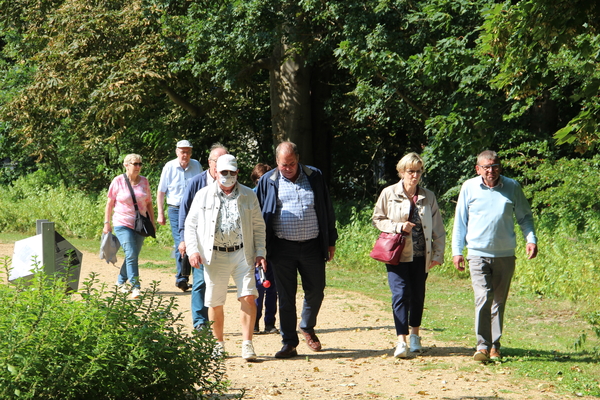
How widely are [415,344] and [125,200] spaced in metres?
4.59

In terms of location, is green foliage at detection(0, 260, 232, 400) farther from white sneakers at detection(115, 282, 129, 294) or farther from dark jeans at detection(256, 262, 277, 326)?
dark jeans at detection(256, 262, 277, 326)

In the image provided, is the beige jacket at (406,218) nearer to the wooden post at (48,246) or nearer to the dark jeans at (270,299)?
the dark jeans at (270,299)

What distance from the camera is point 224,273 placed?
22.0 feet

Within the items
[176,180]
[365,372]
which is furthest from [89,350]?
[176,180]

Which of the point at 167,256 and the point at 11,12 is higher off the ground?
the point at 11,12

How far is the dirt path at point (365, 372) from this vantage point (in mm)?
5863

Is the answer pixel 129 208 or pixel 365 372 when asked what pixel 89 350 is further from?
pixel 129 208

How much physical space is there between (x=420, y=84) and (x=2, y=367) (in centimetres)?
1141

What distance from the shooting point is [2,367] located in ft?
12.5

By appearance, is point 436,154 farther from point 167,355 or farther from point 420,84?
point 167,355

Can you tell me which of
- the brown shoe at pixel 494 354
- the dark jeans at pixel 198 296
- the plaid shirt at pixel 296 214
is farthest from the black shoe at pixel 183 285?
the brown shoe at pixel 494 354

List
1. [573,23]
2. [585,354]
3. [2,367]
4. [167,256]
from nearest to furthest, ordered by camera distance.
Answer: [2,367] < [573,23] < [585,354] < [167,256]

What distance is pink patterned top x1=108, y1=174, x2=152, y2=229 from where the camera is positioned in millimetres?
9898

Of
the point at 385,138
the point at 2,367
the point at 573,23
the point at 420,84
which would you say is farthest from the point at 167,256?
the point at 2,367
